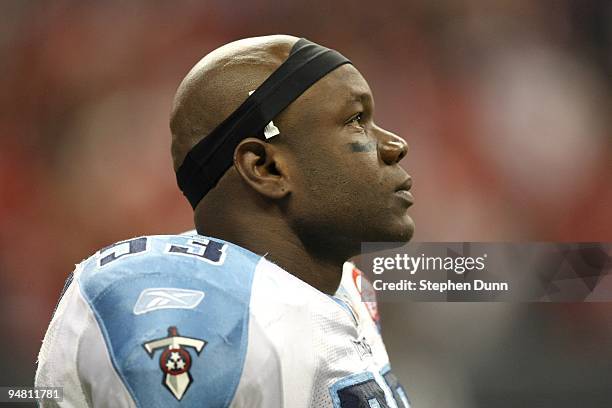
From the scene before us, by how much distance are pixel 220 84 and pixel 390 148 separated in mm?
247

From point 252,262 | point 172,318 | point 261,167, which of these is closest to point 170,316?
point 172,318

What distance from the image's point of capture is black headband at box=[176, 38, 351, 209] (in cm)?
130

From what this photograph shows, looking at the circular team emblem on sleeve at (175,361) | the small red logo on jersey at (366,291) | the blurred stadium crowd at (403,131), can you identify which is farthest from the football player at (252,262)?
the blurred stadium crowd at (403,131)

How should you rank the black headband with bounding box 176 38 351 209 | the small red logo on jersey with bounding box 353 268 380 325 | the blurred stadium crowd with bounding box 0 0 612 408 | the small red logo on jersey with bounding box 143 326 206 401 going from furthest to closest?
the blurred stadium crowd with bounding box 0 0 612 408 < the small red logo on jersey with bounding box 353 268 380 325 < the black headband with bounding box 176 38 351 209 < the small red logo on jersey with bounding box 143 326 206 401

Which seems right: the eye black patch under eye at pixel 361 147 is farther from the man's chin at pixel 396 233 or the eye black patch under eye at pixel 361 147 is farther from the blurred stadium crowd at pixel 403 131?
the blurred stadium crowd at pixel 403 131

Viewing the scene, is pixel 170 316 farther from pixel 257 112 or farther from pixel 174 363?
pixel 257 112

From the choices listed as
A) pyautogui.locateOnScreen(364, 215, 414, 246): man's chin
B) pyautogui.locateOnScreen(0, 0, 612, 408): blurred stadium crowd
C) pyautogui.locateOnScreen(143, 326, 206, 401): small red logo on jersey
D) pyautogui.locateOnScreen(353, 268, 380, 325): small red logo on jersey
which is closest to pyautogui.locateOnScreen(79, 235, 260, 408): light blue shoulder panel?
pyautogui.locateOnScreen(143, 326, 206, 401): small red logo on jersey

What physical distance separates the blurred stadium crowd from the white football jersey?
1234 mm

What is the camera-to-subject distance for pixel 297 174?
133cm

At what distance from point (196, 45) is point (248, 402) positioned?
177 centimetres

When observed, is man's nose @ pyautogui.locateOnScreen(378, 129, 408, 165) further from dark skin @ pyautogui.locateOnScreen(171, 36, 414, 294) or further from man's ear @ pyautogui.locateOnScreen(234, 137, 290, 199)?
man's ear @ pyautogui.locateOnScreen(234, 137, 290, 199)

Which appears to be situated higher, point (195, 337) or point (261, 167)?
point (261, 167)

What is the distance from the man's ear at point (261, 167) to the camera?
132 cm

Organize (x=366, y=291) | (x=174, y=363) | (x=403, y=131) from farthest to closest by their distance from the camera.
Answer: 1. (x=403, y=131)
2. (x=366, y=291)
3. (x=174, y=363)
